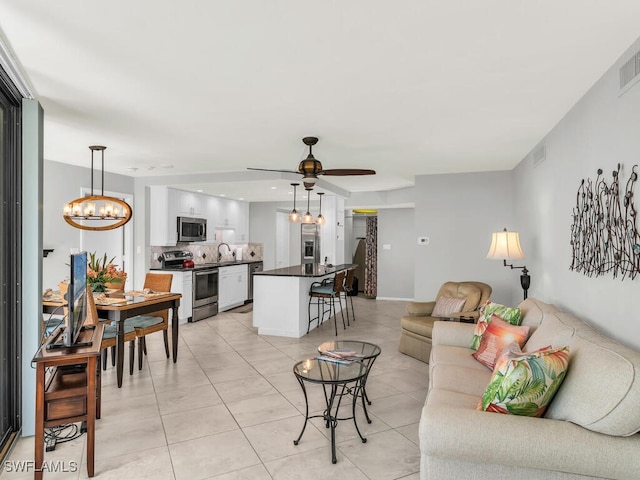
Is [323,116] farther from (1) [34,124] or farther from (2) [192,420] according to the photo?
(2) [192,420]

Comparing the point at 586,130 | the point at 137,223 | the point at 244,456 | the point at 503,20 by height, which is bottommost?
the point at 244,456

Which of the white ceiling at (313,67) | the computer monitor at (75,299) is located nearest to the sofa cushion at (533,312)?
the white ceiling at (313,67)

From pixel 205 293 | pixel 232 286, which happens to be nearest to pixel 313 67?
pixel 205 293

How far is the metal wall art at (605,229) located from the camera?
7.62 ft

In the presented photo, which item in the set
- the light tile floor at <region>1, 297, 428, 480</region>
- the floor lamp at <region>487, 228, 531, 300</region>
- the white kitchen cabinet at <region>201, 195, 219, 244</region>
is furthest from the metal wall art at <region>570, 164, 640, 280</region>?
the white kitchen cabinet at <region>201, 195, 219, 244</region>

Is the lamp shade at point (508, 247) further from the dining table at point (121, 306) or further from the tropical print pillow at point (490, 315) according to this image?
the dining table at point (121, 306)

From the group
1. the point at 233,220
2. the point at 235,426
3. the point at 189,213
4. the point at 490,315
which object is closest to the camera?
the point at 235,426

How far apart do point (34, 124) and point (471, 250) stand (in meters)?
5.35

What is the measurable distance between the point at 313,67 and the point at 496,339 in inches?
93.4

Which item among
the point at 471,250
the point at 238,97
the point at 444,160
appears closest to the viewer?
the point at 238,97

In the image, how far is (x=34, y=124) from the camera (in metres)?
2.92

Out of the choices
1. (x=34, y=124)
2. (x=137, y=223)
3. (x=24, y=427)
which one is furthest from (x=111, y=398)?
A: (x=137, y=223)

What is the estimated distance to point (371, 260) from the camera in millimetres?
9906

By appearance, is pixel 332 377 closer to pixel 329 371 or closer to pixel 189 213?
pixel 329 371
